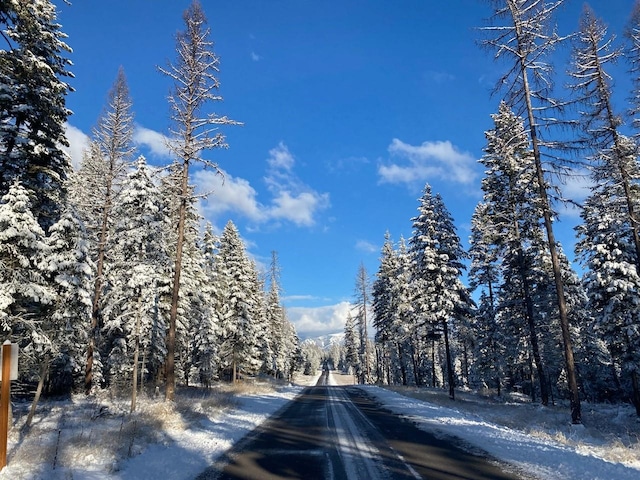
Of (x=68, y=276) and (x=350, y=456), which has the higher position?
(x=68, y=276)

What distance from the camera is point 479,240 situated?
3750 centimetres

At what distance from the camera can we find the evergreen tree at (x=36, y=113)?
14445 millimetres

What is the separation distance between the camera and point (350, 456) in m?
9.45

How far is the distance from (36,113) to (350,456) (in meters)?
16.2

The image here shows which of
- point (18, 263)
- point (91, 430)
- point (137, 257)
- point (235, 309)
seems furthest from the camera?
point (235, 309)

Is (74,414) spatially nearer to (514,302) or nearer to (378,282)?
(514,302)

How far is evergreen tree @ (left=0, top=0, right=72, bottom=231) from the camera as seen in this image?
47.4 feet

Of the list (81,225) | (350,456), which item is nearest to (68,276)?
(81,225)

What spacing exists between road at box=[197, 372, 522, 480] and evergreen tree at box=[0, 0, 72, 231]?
1167 centimetres

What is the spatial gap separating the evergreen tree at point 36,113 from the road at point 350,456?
11.7 metres

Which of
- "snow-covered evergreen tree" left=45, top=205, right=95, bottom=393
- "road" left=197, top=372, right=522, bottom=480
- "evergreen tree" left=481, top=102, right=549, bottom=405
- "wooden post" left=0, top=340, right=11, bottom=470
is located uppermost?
"evergreen tree" left=481, top=102, right=549, bottom=405

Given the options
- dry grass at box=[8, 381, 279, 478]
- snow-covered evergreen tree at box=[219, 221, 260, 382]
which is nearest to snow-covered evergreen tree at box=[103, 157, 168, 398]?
dry grass at box=[8, 381, 279, 478]

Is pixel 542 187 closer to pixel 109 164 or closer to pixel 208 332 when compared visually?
pixel 109 164

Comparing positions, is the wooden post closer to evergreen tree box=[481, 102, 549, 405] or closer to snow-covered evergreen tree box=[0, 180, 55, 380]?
snow-covered evergreen tree box=[0, 180, 55, 380]
